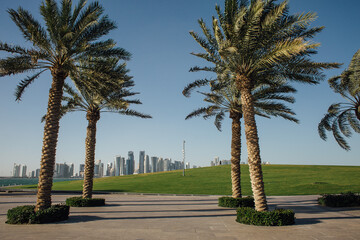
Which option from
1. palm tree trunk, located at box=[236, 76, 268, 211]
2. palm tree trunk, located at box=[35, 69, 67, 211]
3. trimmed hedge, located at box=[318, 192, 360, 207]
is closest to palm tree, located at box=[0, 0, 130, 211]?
palm tree trunk, located at box=[35, 69, 67, 211]

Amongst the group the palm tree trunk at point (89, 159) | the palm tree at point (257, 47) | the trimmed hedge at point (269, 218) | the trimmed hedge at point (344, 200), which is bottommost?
the trimmed hedge at point (344, 200)

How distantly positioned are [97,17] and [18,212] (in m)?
10.4

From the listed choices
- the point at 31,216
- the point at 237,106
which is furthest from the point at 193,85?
the point at 31,216

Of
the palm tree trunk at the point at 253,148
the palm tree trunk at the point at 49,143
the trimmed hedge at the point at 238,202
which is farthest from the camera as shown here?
the trimmed hedge at the point at 238,202

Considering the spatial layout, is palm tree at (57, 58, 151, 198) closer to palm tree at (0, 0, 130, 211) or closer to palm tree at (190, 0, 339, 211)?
palm tree at (0, 0, 130, 211)

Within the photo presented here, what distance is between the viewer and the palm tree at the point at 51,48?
1212cm

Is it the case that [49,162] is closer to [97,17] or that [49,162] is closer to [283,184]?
[97,17]

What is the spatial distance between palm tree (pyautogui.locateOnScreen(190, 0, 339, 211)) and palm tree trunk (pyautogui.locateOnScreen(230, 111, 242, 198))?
4770 mm

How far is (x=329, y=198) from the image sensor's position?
18.3m

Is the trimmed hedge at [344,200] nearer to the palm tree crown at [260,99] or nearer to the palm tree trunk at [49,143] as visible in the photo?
the palm tree crown at [260,99]

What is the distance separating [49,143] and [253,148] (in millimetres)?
10262

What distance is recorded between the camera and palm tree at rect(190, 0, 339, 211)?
11.5 m

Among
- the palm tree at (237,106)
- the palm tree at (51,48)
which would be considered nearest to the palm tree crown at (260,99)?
the palm tree at (237,106)

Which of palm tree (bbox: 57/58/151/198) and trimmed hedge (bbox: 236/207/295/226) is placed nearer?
trimmed hedge (bbox: 236/207/295/226)
